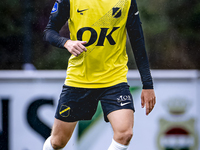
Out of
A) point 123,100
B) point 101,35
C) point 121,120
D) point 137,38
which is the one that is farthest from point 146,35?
point 121,120

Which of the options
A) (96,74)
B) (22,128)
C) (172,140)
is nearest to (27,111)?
(22,128)

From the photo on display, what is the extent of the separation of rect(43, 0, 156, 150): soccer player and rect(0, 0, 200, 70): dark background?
1799mm

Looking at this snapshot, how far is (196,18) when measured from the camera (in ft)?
16.6

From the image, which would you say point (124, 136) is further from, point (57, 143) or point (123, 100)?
point (57, 143)

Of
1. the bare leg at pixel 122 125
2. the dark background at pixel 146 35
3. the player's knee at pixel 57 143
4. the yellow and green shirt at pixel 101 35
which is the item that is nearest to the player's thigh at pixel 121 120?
the bare leg at pixel 122 125

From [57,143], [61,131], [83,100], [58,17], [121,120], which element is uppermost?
[58,17]

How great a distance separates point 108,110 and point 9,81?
159 cm

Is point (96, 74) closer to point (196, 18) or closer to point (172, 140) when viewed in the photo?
point (172, 140)

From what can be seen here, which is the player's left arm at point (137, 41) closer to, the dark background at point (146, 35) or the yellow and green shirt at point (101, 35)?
the yellow and green shirt at point (101, 35)

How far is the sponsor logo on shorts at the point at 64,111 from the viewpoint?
2.18m

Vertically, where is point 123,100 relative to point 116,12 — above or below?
below

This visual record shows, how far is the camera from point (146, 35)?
16.1 feet

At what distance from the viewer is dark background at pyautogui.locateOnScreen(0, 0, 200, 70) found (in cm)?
436

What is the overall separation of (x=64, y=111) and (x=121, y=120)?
448 mm
